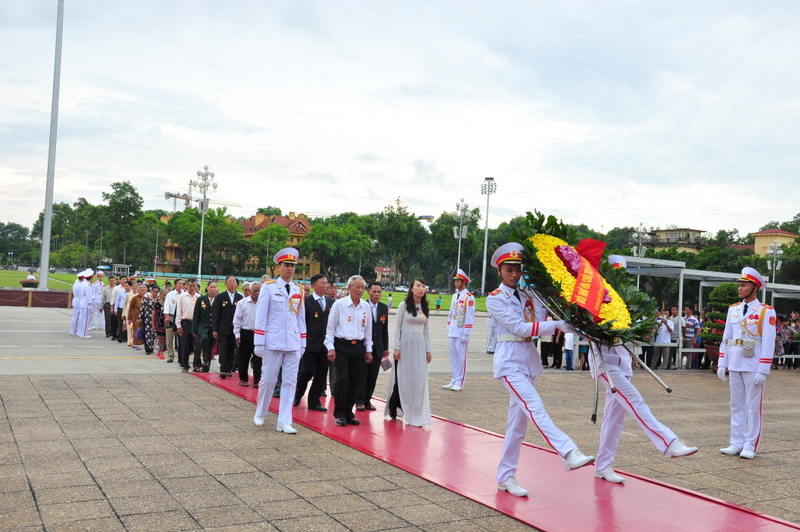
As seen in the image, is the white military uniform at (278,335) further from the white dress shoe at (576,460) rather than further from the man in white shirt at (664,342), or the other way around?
the man in white shirt at (664,342)

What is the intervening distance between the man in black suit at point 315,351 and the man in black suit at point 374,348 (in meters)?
0.54

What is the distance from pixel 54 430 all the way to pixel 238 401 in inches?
112

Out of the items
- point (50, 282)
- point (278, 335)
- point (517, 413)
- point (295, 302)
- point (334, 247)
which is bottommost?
point (50, 282)

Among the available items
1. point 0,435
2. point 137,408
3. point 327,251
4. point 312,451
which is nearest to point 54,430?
point 0,435

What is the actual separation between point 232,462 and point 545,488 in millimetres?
2824

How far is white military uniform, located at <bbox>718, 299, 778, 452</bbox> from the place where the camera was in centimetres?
768

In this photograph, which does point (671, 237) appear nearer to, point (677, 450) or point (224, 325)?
point (224, 325)

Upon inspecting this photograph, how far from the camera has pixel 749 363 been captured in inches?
310

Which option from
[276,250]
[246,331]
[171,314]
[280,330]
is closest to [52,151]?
[171,314]

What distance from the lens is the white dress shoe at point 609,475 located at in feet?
19.8

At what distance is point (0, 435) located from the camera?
680 centimetres

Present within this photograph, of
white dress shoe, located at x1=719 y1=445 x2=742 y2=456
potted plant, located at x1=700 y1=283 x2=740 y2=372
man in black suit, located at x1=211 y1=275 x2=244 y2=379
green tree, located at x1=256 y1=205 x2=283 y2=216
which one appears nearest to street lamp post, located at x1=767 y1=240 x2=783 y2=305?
potted plant, located at x1=700 y1=283 x2=740 y2=372

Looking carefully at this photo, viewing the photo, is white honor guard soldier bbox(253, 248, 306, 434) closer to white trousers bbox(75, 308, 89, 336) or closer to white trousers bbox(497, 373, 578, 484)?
white trousers bbox(497, 373, 578, 484)

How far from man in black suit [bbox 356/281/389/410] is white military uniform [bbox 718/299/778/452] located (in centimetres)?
433
